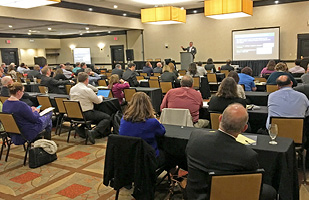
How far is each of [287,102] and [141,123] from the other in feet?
6.41

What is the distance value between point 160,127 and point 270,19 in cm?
1221

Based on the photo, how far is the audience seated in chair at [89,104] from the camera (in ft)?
16.8

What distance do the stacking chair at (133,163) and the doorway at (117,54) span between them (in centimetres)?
1617

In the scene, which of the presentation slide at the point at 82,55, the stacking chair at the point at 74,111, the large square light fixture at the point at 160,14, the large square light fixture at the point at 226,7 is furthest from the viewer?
the presentation slide at the point at 82,55

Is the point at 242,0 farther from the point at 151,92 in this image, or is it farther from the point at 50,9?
the point at 50,9

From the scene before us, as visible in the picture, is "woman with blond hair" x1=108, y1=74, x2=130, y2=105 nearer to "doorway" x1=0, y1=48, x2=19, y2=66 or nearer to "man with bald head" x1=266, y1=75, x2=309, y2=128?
"man with bald head" x1=266, y1=75, x2=309, y2=128

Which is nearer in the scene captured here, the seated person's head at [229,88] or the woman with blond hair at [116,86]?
the seated person's head at [229,88]

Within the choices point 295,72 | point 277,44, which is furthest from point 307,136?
point 277,44

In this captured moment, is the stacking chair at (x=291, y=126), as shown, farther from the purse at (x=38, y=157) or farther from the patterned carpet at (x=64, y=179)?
the purse at (x=38, y=157)

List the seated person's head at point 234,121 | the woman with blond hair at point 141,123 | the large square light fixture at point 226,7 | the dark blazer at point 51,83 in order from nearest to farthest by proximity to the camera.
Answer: the seated person's head at point 234,121 < the woman with blond hair at point 141,123 < the dark blazer at point 51,83 < the large square light fixture at point 226,7

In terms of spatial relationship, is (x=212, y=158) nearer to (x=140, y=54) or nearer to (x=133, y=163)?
(x=133, y=163)

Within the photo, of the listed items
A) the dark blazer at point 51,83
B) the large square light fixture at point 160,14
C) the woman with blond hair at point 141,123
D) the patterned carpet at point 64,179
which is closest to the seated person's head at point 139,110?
the woman with blond hair at point 141,123

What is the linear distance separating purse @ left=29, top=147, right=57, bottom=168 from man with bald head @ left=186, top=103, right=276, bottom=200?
2887 millimetres

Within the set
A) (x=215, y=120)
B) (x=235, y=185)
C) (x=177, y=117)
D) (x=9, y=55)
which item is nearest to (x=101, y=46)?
(x=9, y=55)
